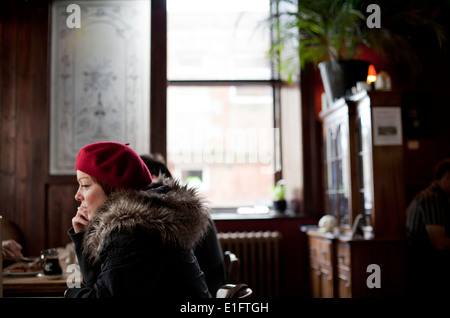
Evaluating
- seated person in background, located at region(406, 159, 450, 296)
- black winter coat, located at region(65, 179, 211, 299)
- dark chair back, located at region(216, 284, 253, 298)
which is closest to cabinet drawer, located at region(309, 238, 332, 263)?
seated person in background, located at region(406, 159, 450, 296)

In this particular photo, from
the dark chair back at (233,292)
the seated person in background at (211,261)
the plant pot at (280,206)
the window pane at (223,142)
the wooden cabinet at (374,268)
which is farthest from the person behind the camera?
the window pane at (223,142)

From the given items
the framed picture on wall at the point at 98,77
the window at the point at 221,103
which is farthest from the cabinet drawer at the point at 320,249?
the framed picture on wall at the point at 98,77

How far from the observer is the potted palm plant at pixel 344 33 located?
395 centimetres

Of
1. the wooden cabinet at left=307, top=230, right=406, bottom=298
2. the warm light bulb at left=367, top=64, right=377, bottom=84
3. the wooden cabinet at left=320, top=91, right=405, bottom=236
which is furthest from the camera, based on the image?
the warm light bulb at left=367, top=64, right=377, bottom=84

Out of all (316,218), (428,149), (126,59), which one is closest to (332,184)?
(316,218)

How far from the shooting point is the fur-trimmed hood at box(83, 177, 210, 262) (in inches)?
57.2

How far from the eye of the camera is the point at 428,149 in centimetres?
464

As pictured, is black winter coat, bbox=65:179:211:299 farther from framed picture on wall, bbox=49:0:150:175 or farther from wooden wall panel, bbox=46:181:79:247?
framed picture on wall, bbox=49:0:150:175

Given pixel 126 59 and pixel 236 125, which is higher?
pixel 126 59

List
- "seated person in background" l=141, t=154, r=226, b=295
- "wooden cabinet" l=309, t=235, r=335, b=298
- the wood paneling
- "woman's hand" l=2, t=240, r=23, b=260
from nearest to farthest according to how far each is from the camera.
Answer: "seated person in background" l=141, t=154, r=226, b=295 < "woman's hand" l=2, t=240, r=23, b=260 < "wooden cabinet" l=309, t=235, r=335, b=298 < the wood paneling

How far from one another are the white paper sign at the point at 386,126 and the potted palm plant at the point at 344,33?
59 cm

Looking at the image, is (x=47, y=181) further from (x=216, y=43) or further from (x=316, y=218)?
(x=316, y=218)

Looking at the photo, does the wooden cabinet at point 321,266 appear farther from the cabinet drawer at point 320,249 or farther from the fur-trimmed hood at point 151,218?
the fur-trimmed hood at point 151,218
